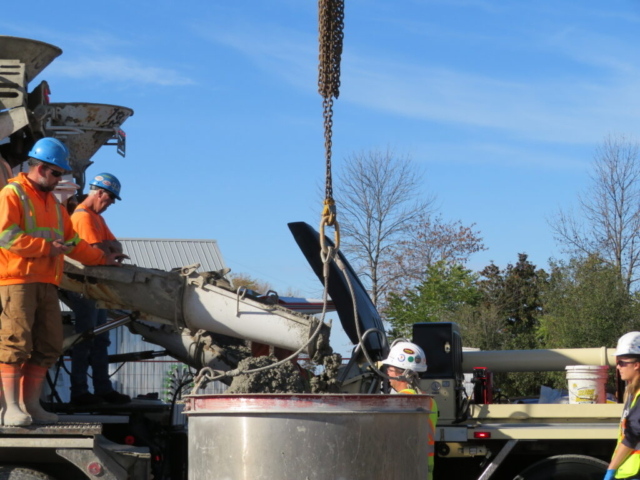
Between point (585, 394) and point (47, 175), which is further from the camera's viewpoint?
Answer: point (585, 394)

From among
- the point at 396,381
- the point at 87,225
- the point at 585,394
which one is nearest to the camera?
the point at 396,381

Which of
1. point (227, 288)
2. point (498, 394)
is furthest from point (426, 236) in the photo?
point (227, 288)

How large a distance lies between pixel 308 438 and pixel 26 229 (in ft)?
7.92

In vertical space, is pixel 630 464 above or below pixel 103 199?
below

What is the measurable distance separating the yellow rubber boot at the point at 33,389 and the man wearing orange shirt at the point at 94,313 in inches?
54.4

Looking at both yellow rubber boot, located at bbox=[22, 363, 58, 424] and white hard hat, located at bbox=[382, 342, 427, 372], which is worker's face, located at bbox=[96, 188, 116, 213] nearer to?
yellow rubber boot, located at bbox=[22, 363, 58, 424]

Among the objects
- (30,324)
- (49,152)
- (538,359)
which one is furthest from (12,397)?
(538,359)

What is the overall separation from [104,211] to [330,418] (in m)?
3.68

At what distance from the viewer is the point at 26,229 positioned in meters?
5.89

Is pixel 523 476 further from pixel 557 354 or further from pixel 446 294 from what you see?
pixel 446 294

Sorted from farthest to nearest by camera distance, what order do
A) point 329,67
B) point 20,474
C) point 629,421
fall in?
point 20,474 → point 329,67 → point 629,421

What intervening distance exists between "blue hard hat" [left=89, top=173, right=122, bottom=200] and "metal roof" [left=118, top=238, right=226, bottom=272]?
19.6 meters

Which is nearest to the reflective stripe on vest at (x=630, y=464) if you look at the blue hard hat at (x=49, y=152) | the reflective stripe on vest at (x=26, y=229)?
the reflective stripe on vest at (x=26, y=229)

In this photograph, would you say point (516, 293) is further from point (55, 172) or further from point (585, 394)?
point (55, 172)
